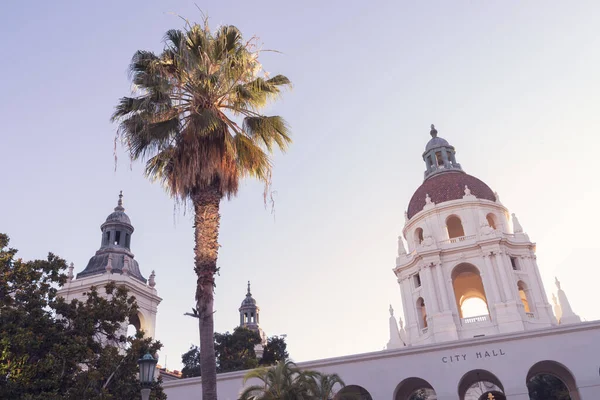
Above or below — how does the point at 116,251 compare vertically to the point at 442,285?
above

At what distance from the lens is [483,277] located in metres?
37.8

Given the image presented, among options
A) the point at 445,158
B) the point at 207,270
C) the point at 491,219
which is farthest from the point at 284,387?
the point at 445,158

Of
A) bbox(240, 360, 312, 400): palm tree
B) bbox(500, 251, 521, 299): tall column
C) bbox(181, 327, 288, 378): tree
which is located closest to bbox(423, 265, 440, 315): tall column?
bbox(500, 251, 521, 299): tall column

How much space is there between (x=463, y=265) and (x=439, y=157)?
437 inches

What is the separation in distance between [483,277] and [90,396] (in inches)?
1089

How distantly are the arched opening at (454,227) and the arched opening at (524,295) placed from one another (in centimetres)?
583

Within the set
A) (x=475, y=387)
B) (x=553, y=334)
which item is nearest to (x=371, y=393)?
(x=553, y=334)

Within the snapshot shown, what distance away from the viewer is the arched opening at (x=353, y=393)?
21348 mm

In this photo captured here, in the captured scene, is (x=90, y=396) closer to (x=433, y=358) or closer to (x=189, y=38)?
(x=189, y=38)

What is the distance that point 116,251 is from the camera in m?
→ 41.9

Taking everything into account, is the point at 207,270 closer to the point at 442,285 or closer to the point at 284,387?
the point at 284,387

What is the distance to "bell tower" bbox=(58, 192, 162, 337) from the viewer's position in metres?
39.5

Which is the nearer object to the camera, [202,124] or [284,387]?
[202,124]

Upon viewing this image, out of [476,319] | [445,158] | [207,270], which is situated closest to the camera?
[207,270]
